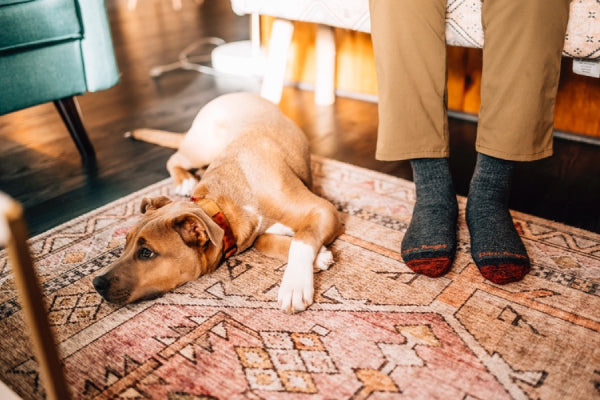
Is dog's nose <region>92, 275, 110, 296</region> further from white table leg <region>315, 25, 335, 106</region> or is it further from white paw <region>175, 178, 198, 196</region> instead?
white table leg <region>315, 25, 335, 106</region>

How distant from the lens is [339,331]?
1079mm

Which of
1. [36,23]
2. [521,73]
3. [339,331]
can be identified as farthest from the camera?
[36,23]

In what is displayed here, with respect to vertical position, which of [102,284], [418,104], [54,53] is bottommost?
[102,284]

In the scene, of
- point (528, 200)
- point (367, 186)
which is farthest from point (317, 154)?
point (528, 200)

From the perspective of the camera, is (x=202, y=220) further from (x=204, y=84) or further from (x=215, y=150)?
(x=204, y=84)

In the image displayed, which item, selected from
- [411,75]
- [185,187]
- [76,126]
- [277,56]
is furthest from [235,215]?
[277,56]

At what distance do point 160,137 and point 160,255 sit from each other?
1.04 m

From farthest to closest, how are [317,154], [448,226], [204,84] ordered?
[204,84] < [317,154] < [448,226]

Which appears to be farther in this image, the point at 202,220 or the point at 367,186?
the point at 367,186

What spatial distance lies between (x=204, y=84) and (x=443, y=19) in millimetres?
1840

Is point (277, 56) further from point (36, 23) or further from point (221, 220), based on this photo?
point (221, 220)

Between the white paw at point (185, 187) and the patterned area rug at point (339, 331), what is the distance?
1.18ft

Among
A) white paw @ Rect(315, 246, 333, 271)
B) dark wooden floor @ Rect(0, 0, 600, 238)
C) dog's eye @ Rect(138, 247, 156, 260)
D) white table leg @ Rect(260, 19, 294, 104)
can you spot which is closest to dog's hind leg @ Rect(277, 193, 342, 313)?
white paw @ Rect(315, 246, 333, 271)

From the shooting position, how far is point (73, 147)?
7.03 feet
